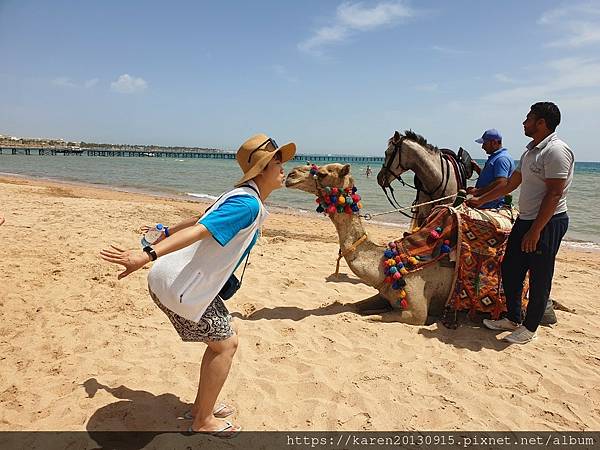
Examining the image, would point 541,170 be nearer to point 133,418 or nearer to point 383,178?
point 383,178

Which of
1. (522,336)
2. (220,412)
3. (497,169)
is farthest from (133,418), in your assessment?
(497,169)

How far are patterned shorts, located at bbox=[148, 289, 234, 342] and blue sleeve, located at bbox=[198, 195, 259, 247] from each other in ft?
1.87

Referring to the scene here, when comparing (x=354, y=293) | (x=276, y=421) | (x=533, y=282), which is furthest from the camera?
(x=354, y=293)

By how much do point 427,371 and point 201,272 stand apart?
2.50 m

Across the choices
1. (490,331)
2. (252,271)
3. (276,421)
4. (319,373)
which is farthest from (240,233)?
(252,271)

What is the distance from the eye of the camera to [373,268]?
16.1 feet

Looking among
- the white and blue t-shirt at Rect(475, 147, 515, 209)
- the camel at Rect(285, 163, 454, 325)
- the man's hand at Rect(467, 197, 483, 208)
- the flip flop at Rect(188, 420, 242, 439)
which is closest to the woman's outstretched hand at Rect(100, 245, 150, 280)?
the flip flop at Rect(188, 420, 242, 439)

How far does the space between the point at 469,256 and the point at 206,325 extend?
331 centimetres

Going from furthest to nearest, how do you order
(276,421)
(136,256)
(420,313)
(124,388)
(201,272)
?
(420,313) → (124,388) → (276,421) → (201,272) → (136,256)

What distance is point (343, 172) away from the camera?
4.82m

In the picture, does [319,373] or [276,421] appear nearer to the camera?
[276,421]

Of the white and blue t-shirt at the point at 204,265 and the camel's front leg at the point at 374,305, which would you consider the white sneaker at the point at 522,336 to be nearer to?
the camel's front leg at the point at 374,305

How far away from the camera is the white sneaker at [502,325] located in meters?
4.69

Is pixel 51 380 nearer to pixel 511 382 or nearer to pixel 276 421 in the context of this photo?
pixel 276 421
